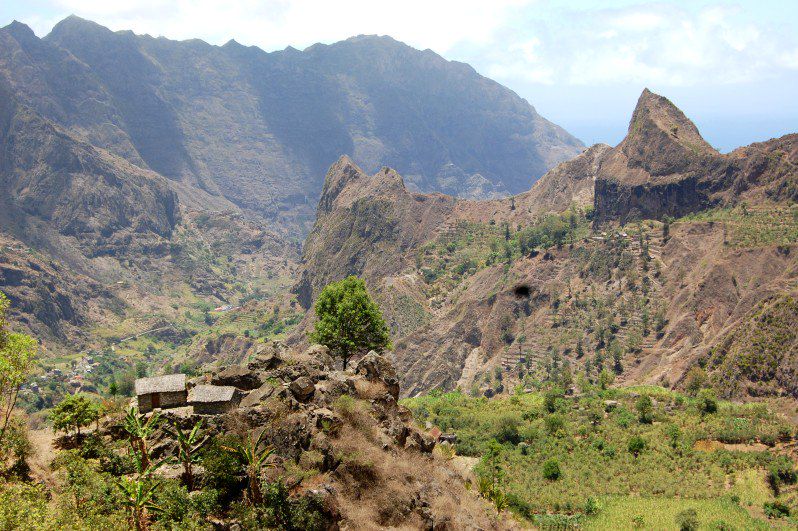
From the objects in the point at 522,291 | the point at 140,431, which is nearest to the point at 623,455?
the point at 140,431

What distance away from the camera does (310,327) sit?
161125 millimetres

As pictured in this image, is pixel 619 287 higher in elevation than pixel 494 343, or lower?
higher

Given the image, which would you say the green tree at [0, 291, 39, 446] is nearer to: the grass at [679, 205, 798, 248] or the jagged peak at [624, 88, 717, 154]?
the grass at [679, 205, 798, 248]

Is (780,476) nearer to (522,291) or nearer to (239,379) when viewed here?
(239,379)

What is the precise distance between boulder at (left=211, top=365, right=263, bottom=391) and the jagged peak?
12224 centimetres

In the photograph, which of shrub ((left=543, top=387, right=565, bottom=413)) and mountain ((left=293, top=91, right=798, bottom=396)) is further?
mountain ((left=293, top=91, right=798, bottom=396))

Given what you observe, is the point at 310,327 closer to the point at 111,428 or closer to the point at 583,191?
the point at 583,191

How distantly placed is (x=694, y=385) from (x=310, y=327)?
9461 cm

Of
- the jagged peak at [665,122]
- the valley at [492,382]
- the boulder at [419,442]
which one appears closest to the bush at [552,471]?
the valley at [492,382]

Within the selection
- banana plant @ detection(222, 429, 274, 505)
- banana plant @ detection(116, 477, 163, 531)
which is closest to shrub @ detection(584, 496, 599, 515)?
banana plant @ detection(222, 429, 274, 505)

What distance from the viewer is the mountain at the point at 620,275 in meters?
99.8

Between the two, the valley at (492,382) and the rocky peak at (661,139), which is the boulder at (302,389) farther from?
the rocky peak at (661,139)

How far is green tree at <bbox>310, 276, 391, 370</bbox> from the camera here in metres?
59.3

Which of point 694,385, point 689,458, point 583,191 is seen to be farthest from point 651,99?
point 689,458
